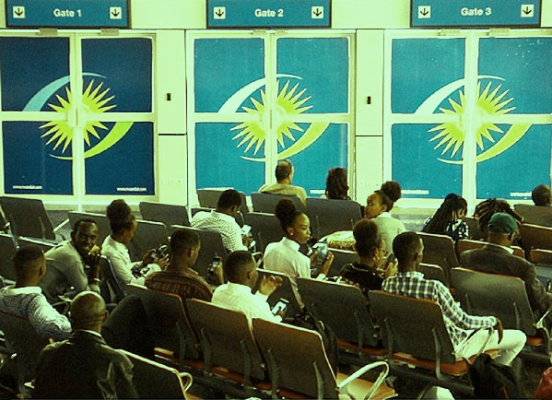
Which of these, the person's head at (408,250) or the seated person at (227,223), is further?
the seated person at (227,223)

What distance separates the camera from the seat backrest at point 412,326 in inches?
201

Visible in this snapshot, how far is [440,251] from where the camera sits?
24.5ft

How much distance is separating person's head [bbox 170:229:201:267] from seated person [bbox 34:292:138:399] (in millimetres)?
1668

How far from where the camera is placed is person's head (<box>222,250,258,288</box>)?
527 cm

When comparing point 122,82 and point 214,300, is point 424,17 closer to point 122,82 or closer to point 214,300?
point 122,82

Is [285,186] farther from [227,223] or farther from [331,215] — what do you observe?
[227,223]

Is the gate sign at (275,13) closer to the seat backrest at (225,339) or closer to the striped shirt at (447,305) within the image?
the striped shirt at (447,305)

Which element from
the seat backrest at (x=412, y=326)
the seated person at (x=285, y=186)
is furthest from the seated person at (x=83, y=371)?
the seated person at (x=285, y=186)

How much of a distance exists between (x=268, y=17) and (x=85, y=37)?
2.74 m

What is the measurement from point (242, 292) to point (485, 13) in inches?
309

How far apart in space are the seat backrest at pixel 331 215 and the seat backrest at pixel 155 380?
510 cm

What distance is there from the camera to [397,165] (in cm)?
1307

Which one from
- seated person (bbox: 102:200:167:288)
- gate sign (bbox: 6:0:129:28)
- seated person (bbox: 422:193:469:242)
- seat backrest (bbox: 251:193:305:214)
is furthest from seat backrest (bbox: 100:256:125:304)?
gate sign (bbox: 6:0:129:28)

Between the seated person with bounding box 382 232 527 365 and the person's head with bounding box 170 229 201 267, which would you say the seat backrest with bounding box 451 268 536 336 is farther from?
the person's head with bounding box 170 229 201 267
